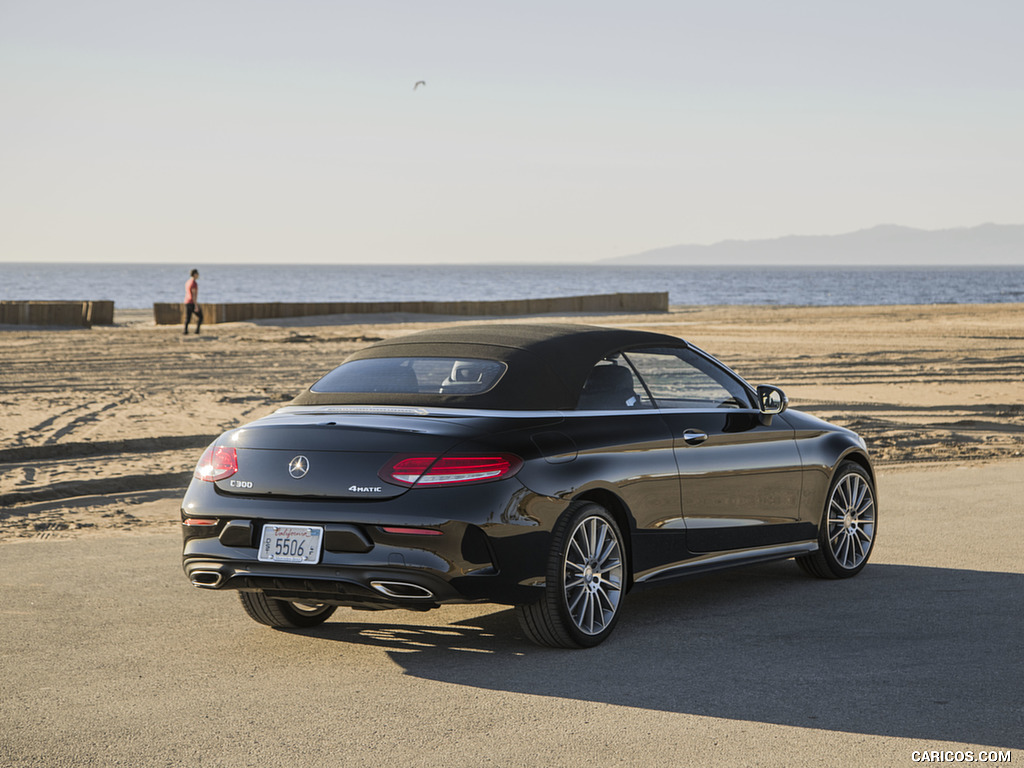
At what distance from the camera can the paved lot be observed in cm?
502

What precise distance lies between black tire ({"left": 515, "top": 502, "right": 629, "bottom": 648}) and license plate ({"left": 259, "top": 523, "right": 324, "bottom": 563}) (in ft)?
3.55

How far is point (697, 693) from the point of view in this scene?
5762 millimetres

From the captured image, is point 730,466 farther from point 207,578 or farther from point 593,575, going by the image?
point 207,578

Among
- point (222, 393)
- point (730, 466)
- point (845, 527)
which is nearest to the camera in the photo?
point (730, 466)

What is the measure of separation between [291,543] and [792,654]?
253cm

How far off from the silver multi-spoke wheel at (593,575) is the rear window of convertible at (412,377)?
3.02 feet

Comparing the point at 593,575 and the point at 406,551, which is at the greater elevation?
the point at 406,551

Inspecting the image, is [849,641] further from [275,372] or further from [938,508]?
[275,372]

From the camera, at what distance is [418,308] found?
197 ft

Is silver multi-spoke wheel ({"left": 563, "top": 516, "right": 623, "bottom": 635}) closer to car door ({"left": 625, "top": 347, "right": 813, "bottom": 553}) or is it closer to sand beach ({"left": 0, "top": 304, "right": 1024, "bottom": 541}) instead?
car door ({"left": 625, "top": 347, "right": 813, "bottom": 553})

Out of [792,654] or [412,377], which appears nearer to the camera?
[792,654]

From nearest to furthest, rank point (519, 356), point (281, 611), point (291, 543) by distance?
point (291, 543) < point (519, 356) < point (281, 611)

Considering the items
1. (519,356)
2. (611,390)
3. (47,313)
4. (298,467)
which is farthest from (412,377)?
(47,313)

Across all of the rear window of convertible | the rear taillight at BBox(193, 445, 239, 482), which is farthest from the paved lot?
the rear window of convertible
